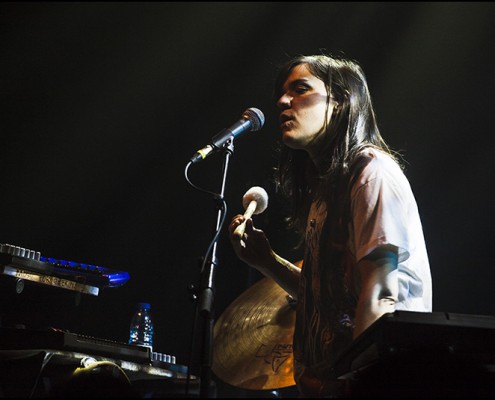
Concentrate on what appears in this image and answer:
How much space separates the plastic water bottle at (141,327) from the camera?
166 inches

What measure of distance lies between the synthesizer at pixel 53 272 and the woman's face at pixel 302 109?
1.16 meters

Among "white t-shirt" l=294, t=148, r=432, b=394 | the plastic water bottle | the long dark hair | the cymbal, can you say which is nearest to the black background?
the plastic water bottle

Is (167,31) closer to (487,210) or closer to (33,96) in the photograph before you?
(33,96)

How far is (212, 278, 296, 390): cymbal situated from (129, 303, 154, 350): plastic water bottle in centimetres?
188

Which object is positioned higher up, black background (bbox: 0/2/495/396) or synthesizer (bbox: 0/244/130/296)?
black background (bbox: 0/2/495/396)

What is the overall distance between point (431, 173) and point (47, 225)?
2.78 metres

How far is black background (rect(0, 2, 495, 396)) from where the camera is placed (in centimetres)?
384

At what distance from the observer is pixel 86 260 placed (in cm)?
432

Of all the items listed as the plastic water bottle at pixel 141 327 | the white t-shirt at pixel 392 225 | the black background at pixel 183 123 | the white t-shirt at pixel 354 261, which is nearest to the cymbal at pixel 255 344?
the white t-shirt at pixel 354 261

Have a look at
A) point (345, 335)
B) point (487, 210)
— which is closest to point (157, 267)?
point (487, 210)

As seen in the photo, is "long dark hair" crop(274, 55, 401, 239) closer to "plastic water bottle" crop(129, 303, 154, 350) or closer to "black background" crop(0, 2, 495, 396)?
"black background" crop(0, 2, 495, 396)

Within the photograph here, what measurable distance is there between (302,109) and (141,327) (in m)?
2.45

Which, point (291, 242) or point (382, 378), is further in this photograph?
point (291, 242)

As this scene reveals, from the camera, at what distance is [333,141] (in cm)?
252
